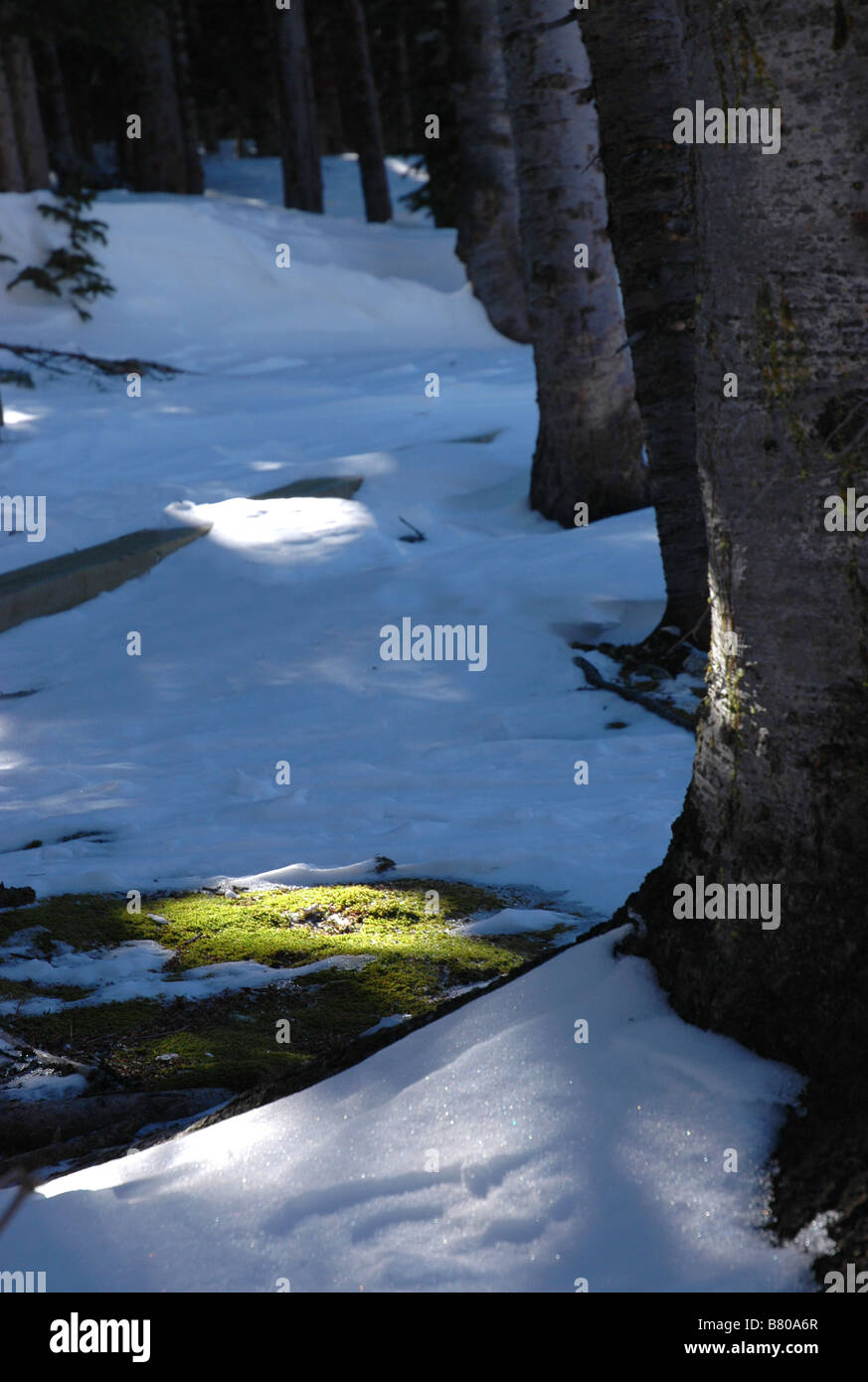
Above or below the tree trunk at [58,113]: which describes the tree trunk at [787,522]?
below

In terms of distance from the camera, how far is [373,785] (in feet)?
17.6

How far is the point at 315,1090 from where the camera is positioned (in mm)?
2535

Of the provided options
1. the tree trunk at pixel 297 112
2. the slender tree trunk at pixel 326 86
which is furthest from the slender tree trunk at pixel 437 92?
the slender tree trunk at pixel 326 86

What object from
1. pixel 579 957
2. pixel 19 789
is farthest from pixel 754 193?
pixel 19 789

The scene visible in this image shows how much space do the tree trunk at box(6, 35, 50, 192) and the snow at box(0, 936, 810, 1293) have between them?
18548mm

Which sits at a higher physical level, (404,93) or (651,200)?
(404,93)

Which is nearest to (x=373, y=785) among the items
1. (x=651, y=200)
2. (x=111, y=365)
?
(x=651, y=200)

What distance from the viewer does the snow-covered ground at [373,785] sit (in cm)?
211

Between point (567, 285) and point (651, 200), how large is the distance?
2.54 m
